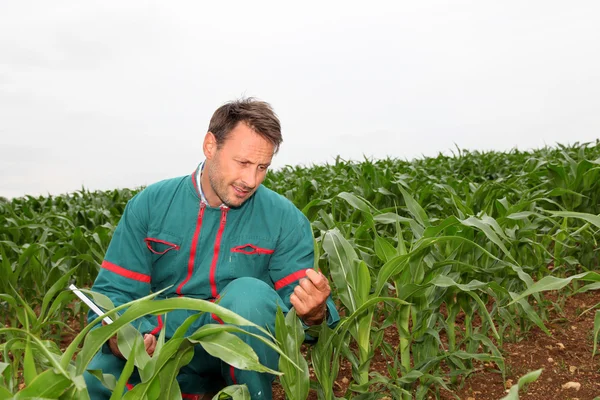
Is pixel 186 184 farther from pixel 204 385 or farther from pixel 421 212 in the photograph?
pixel 421 212

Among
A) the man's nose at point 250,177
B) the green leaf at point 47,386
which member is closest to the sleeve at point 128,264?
the man's nose at point 250,177

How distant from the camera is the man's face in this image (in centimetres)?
216

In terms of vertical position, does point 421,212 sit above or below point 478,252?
above

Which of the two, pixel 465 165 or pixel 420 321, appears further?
pixel 465 165

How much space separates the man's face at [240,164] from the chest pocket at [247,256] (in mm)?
173

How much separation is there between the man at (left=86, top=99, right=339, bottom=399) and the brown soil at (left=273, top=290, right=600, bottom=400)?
2.22 feet

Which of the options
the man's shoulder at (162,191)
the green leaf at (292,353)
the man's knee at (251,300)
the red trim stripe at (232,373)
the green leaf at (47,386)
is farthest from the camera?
the man's shoulder at (162,191)

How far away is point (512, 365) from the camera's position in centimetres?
283

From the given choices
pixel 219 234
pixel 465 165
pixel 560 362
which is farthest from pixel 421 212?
pixel 465 165

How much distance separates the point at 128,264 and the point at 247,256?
460 millimetres

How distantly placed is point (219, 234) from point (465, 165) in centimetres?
582

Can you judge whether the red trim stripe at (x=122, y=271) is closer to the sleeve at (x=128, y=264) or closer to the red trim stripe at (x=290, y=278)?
the sleeve at (x=128, y=264)

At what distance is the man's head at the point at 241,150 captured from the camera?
217cm

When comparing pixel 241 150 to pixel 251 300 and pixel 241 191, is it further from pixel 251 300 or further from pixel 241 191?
pixel 251 300
